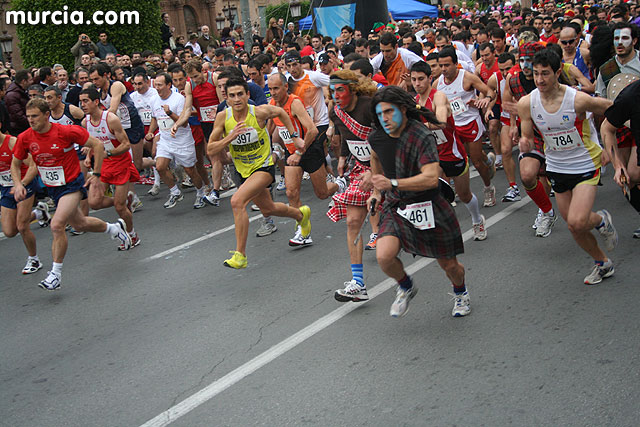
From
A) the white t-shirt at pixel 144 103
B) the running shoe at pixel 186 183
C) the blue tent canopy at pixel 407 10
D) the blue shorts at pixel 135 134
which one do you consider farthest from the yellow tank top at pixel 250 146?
the blue tent canopy at pixel 407 10

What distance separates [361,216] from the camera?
629 cm

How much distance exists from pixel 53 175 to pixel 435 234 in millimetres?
4371

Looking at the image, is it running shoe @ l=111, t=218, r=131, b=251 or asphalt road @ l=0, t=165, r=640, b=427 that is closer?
asphalt road @ l=0, t=165, r=640, b=427

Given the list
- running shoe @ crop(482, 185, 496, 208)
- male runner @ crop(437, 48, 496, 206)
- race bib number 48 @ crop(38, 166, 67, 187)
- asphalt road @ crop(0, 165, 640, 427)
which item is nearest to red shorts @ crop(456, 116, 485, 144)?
male runner @ crop(437, 48, 496, 206)

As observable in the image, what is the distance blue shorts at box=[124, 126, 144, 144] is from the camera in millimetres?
11156

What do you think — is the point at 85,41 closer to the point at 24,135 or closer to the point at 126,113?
the point at 126,113

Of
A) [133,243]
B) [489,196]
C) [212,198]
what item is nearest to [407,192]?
[489,196]

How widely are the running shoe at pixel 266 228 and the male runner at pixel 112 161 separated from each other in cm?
152

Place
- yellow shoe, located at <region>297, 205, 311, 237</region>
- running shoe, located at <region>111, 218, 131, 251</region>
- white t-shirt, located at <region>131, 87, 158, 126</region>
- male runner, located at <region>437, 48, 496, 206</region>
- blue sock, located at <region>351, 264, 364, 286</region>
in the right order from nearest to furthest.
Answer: blue sock, located at <region>351, 264, 364, 286</region> < yellow shoe, located at <region>297, 205, 311, 237</region> < male runner, located at <region>437, 48, 496, 206</region> < running shoe, located at <region>111, 218, 131, 251</region> < white t-shirt, located at <region>131, 87, 158, 126</region>

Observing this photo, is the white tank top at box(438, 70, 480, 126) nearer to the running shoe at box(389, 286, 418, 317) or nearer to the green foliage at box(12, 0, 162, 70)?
the running shoe at box(389, 286, 418, 317)

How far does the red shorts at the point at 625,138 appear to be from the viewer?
6.55m

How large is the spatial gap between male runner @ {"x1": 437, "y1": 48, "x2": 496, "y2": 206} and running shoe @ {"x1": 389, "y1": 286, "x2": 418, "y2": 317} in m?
3.40

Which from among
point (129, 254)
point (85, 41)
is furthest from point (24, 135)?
point (85, 41)

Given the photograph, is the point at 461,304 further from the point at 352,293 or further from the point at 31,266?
the point at 31,266
